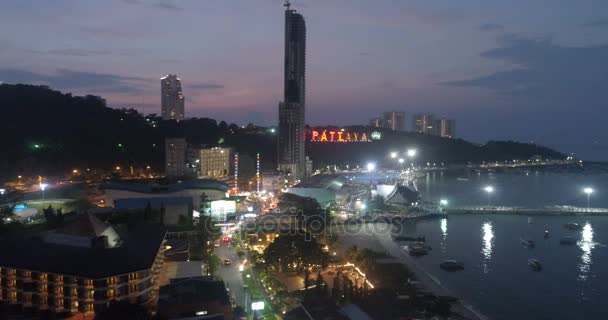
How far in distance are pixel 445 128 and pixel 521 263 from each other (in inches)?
1719

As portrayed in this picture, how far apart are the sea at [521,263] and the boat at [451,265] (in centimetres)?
9

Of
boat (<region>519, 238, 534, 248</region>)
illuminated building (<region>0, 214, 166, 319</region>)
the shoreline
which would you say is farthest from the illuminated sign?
illuminated building (<region>0, 214, 166, 319</region>)

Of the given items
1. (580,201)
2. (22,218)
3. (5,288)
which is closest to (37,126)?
(22,218)

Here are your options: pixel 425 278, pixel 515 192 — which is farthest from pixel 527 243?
pixel 515 192

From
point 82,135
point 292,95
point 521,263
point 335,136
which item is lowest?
point 521,263

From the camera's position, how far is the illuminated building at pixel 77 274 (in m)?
5.14

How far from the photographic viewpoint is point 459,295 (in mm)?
7102

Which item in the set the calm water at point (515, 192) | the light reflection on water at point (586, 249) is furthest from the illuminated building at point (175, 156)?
the light reflection on water at point (586, 249)

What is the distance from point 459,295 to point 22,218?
7498 mm

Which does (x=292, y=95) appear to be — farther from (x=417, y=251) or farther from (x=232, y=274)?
(x=232, y=274)

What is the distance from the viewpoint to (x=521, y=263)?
8984 millimetres

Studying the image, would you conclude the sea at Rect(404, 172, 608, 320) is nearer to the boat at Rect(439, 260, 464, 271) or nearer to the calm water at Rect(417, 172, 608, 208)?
the boat at Rect(439, 260, 464, 271)

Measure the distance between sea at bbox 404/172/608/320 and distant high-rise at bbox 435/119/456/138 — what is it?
35307 mm

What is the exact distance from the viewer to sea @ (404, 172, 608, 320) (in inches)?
271
